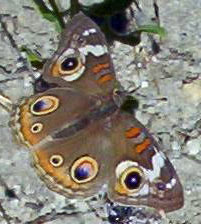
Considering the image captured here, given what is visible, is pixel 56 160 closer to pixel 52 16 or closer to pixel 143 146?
pixel 143 146

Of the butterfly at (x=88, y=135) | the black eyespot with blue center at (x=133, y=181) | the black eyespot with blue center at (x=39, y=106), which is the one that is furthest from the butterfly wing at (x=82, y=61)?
the black eyespot with blue center at (x=133, y=181)

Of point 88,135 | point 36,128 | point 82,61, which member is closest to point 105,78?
point 82,61

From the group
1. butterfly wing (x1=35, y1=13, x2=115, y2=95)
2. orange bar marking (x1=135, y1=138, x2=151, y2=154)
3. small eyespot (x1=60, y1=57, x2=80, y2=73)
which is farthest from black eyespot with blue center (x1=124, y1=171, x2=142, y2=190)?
small eyespot (x1=60, y1=57, x2=80, y2=73)

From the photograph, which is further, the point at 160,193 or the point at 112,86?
the point at 112,86

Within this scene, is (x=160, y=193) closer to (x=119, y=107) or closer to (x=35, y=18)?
(x=119, y=107)

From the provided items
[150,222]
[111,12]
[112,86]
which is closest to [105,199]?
[150,222]

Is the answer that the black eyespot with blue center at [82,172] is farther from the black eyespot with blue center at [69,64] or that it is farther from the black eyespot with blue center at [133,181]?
the black eyespot with blue center at [69,64]
